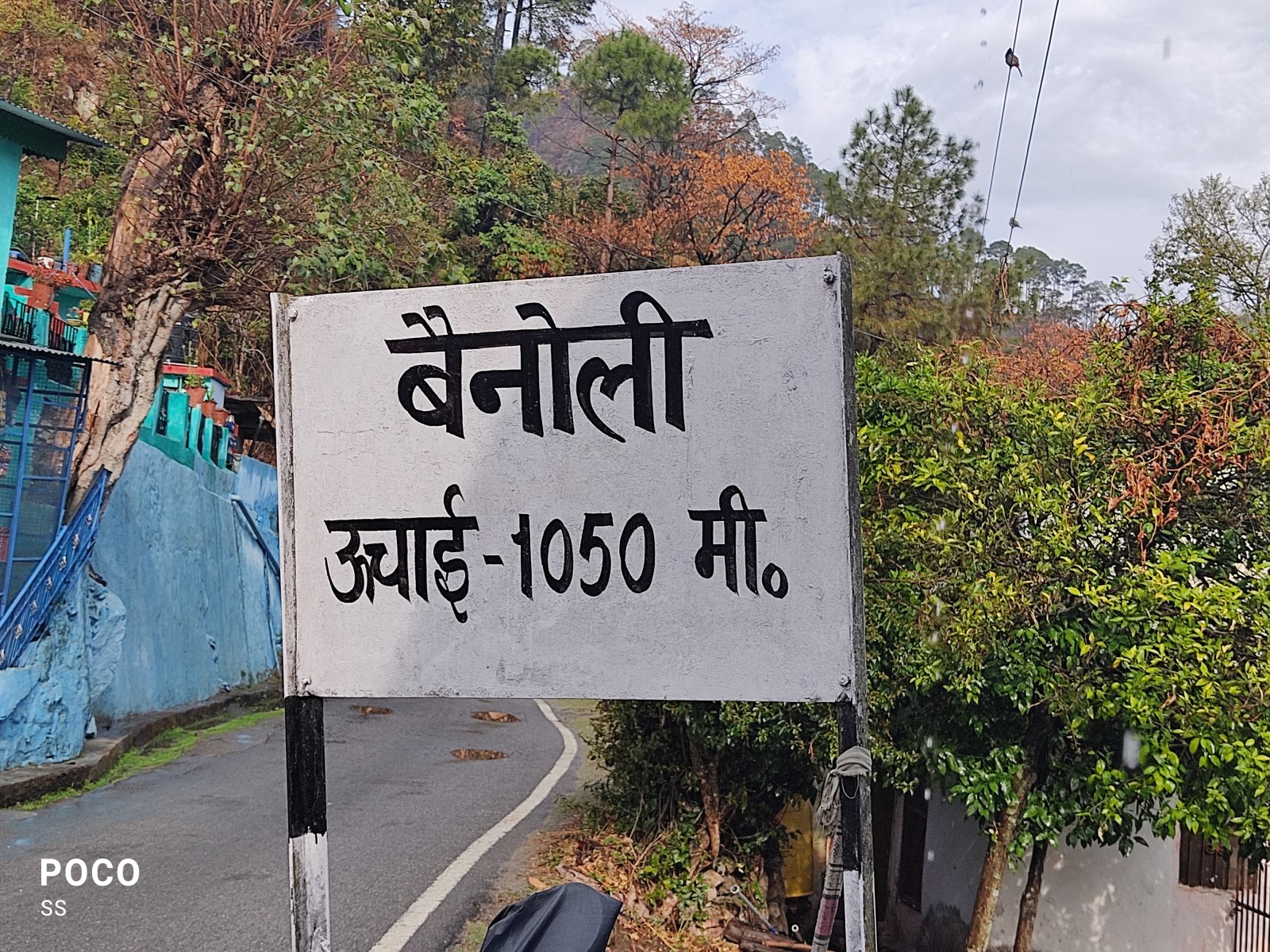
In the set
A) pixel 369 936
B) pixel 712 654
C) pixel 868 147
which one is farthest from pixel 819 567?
pixel 868 147

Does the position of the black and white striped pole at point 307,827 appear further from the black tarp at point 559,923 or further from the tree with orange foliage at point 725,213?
the tree with orange foliage at point 725,213

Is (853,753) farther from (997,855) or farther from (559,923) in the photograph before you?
(997,855)

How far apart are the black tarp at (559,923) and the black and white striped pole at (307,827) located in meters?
0.42

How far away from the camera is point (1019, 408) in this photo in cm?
616

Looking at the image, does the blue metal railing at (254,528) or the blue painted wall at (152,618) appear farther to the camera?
the blue metal railing at (254,528)

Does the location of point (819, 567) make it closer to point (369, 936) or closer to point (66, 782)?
point (369, 936)

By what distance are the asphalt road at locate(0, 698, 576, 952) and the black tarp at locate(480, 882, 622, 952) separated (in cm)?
339

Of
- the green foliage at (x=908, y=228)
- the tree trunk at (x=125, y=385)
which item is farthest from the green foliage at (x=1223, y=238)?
the tree trunk at (x=125, y=385)

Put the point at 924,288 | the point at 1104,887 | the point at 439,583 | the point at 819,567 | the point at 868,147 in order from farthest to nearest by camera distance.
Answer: the point at 868,147
the point at 924,288
the point at 1104,887
the point at 439,583
the point at 819,567

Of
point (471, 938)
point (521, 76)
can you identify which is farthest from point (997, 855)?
point (521, 76)

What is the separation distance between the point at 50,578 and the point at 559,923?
9.80 metres

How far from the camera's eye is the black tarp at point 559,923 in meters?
2.75

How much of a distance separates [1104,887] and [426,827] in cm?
499

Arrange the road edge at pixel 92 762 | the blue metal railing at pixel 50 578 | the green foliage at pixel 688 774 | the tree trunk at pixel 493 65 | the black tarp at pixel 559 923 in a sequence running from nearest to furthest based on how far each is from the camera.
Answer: the black tarp at pixel 559 923 < the green foliage at pixel 688 774 < the road edge at pixel 92 762 < the blue metal railing at pixel 50 578 < the tree trunk at pixel 493 65
